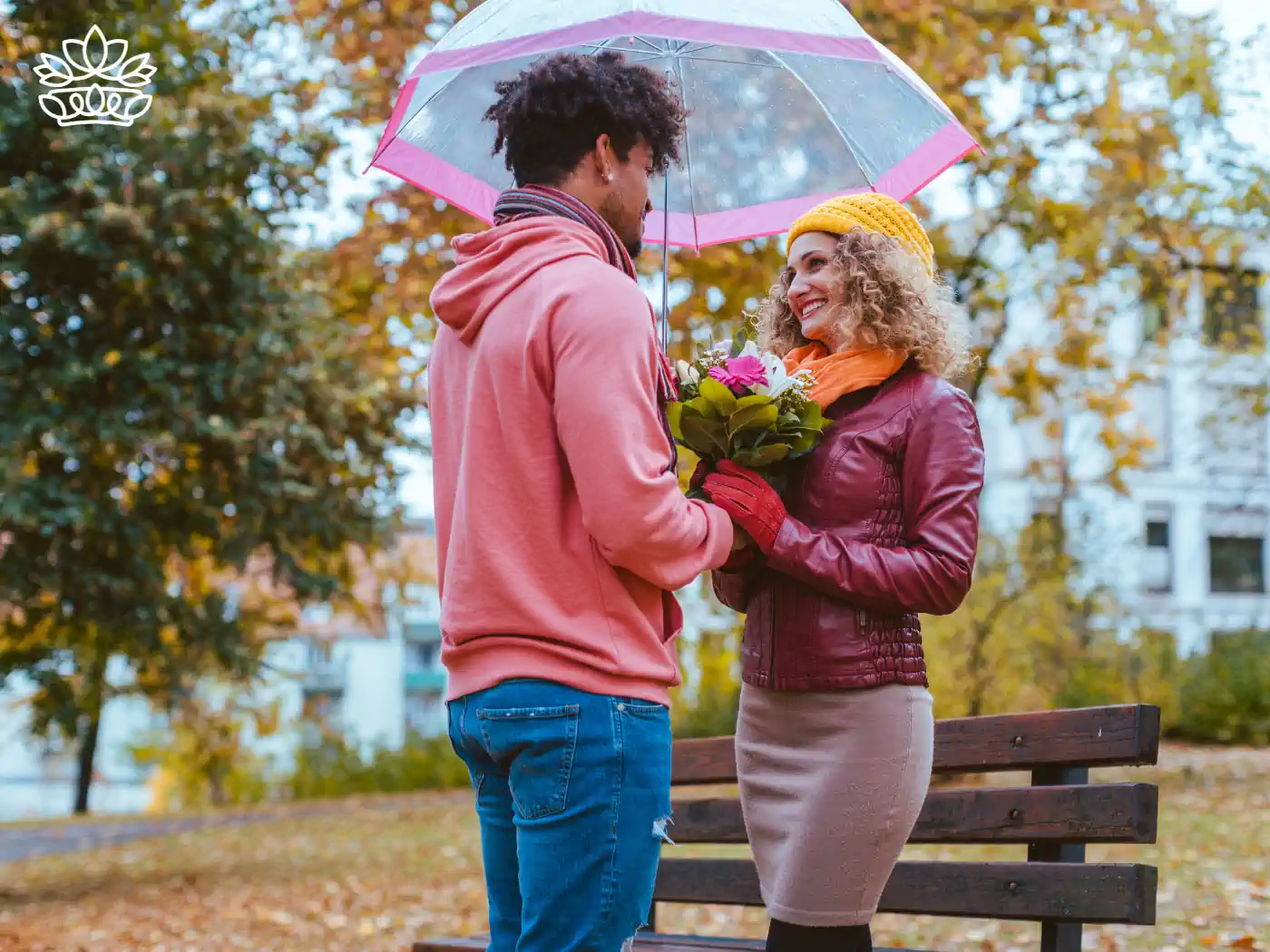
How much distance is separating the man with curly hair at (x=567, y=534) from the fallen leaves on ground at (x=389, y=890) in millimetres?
4325

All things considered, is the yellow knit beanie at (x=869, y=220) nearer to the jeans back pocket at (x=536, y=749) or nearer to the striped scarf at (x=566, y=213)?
the striped scarf at (x=566, y=213)

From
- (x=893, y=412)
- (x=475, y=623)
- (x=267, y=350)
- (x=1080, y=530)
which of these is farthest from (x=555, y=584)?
(x=1080, y=530)

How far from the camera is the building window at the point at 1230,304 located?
11570mm

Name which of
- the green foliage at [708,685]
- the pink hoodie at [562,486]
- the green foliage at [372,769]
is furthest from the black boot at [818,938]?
the green foliage at [372,769]

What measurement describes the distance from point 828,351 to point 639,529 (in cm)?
100

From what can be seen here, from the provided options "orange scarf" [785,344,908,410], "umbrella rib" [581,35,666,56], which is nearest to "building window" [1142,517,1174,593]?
"umbrella rib" [581,35,666,56]

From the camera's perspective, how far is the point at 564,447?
6.79 feet

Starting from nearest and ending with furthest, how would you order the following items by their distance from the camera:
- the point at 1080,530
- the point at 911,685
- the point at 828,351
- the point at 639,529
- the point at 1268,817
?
the point at 639,529, the point at 911,685, the point at 828,351, the point at 1268,817, the point at 1080,530

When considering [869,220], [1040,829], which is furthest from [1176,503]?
[869,220]

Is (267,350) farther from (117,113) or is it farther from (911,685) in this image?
(911,685)

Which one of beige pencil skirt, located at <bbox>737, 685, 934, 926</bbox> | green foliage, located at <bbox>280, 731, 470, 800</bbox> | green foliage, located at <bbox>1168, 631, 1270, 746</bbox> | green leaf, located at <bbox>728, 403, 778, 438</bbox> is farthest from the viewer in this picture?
green foliage, located at <bbox>280, 731, 470, 800</bbox>

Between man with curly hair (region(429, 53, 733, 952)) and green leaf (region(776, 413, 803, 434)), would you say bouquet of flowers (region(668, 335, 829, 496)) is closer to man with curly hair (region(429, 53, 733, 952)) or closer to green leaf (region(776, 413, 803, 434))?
green leaf (region(776, 413, 803, 434))

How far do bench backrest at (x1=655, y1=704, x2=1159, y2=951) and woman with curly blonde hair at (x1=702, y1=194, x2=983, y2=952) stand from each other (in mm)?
798

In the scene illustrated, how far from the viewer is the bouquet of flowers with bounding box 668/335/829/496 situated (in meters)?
2.45
